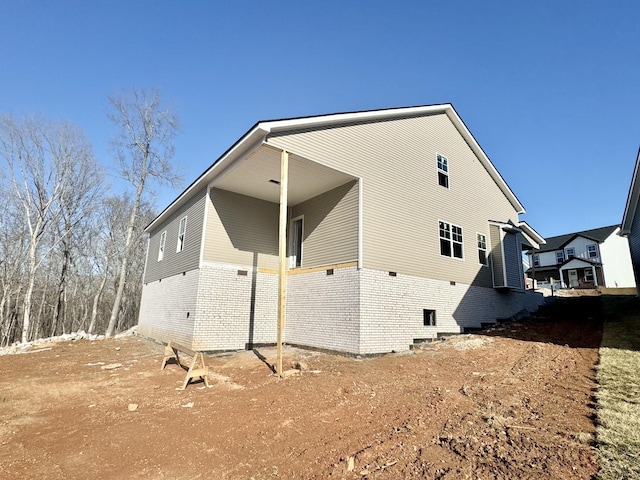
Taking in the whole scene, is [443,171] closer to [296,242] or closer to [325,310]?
[296,242]

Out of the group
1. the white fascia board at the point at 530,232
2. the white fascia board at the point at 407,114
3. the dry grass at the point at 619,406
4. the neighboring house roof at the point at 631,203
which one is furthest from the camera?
the white fascia board at the point at 530,232

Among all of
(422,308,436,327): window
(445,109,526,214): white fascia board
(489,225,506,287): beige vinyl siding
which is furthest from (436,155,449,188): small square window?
(422,308,436,327): window

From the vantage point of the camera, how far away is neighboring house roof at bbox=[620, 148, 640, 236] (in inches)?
542

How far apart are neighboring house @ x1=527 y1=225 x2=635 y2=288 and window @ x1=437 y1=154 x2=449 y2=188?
20748 millimetres

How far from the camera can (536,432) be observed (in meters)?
3.91

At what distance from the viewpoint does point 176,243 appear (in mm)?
13945

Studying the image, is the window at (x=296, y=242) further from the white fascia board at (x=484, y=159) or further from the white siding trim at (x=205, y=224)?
the white fascia board at (x=484, y=159)

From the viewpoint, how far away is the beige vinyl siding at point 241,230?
11281mm

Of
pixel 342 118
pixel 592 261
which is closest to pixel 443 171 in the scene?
pixel 342 118

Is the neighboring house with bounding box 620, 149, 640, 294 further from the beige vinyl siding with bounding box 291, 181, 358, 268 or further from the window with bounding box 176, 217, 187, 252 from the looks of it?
the window with bounding box 176, 217, 187, 252

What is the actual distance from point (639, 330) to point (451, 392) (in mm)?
7670

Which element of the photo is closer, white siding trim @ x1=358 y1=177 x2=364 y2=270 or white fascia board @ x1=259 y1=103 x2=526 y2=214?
white fascia board @ x1=259 y1=103 x2=526 y2=214

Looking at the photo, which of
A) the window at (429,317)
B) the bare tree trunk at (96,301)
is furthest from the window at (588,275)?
the bare tree trunk at (96,301)

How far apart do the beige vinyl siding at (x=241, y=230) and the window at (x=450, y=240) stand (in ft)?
21.3
